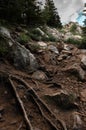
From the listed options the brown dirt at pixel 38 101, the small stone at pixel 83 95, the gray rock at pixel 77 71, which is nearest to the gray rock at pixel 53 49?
the brown dirt at pixel 38 101

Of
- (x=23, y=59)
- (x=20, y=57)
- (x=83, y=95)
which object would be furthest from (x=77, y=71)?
(x=20, y=57)

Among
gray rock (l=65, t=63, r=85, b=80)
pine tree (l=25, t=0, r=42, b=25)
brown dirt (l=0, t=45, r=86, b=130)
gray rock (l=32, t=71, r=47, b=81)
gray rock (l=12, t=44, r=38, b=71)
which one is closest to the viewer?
brown dirt (l=0, t=45, r=86, b=130)

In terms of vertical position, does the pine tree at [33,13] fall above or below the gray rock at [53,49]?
above

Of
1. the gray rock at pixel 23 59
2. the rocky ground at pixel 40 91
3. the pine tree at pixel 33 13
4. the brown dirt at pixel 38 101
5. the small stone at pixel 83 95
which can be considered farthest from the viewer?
the pine tree at pixel 33 13

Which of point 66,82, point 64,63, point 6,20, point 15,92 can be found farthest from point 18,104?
point 6,20

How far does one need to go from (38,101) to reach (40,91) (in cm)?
92

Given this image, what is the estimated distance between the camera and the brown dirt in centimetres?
904

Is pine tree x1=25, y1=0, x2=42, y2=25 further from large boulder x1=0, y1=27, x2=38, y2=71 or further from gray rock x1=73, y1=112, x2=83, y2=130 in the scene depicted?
gray rock x1=73, y1=112, x2=83, y2=130

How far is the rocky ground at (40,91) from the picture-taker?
30.2 feet

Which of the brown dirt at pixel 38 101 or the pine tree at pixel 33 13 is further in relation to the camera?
the pine tree at pixel 33 13

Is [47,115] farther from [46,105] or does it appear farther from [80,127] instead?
[80,127]

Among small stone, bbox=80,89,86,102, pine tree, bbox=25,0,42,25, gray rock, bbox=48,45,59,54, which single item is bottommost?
small stone, bbox=80,89,86,102

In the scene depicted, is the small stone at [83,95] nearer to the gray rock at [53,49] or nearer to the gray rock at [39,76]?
the gray rock at [39,76]

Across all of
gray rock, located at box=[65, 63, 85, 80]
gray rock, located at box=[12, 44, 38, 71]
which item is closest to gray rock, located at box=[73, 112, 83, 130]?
gray rock, located at box=[65, 63, 85, 80]
